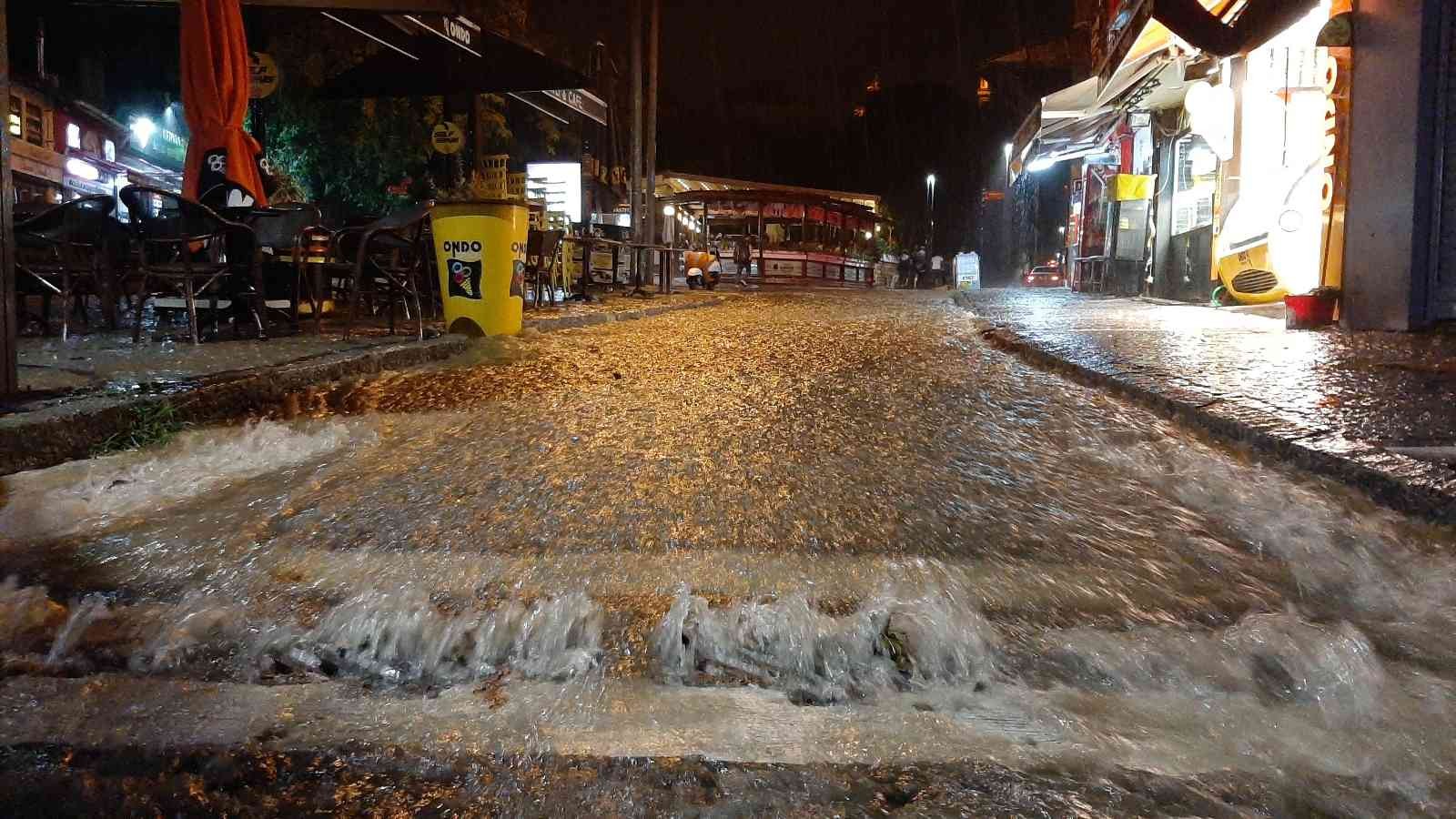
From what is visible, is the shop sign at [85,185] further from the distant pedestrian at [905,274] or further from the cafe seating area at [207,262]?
the distant pedestrian at [905,274]

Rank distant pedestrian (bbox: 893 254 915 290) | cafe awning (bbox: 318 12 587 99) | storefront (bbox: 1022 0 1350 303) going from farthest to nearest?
distant pedestrian (bbox: 893 254 915 290) < cafe awning (bbox: 318 12 587 99) < storefront (bbox: 1022 0 1350 303)

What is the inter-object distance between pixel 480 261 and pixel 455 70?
167 inches

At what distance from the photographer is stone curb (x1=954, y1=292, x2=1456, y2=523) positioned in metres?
2.95

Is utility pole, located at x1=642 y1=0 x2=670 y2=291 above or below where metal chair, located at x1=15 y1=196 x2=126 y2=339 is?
above

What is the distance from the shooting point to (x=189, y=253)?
21.6 ft

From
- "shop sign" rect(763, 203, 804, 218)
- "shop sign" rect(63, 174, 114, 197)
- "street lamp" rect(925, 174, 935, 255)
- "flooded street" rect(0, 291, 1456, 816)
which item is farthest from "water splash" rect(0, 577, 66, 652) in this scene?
"street lamp" rect(925, 174, 935, 255)

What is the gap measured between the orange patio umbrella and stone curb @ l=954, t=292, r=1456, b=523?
6.26m

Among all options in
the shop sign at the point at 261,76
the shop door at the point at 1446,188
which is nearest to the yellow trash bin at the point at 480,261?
the shop sign at the point at 261,76

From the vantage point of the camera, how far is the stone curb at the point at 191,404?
340cm

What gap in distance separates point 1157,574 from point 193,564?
2696 mm

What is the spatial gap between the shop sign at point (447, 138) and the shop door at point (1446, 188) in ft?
37.3

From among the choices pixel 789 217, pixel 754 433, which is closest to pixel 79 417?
pixel 754 433

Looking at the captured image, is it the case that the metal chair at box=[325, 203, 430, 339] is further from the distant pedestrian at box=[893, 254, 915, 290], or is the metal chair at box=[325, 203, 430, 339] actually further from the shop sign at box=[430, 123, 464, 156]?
the distant pedestrian at box=[893, 254, 915, 290]

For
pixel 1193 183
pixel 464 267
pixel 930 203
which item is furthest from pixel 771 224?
pixel 464 267
